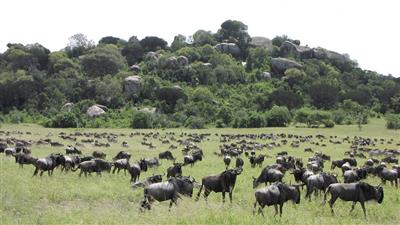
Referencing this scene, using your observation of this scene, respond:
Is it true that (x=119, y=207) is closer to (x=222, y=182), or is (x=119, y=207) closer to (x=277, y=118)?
(x=222, y=182)

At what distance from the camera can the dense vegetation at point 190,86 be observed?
103m

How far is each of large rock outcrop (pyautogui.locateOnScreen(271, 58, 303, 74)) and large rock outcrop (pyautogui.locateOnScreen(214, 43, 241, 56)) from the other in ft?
77.3

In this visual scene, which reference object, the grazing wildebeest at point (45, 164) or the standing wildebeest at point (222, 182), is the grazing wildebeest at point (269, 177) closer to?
the standing wildebeest at point (222, 182)

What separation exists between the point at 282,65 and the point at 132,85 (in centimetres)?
5963

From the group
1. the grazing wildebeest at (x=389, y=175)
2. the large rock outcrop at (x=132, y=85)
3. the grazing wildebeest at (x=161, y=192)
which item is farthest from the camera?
the large rock outcrop at (x=132, y=85)

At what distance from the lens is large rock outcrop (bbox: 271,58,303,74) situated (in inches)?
6107

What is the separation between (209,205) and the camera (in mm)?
19625

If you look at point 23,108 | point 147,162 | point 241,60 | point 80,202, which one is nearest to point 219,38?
point 241,60

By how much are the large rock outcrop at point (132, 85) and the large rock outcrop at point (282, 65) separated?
5508 cm

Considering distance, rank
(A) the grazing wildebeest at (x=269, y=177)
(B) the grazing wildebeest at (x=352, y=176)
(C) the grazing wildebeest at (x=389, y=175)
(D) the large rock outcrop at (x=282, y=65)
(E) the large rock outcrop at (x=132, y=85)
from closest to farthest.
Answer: (A) the grazing wildebeest at (x=269, y=177) < (B) the grazing wildebeest at (x=352, y=176) < (C) the grazing wildebeest at (x=389, y=175) < (E) the large rock outcrop at (x=132, y=85) < (D) the large rock outcrop at (x=282, y=65)

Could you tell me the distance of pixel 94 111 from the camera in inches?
4149

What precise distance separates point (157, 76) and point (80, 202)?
118286 millimetres

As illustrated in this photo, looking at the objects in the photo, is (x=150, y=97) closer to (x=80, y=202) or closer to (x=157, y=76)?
(x=157, y=76)

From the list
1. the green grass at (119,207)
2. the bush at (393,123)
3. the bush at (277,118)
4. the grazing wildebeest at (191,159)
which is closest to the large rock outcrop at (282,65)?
the bush at (277,118)
